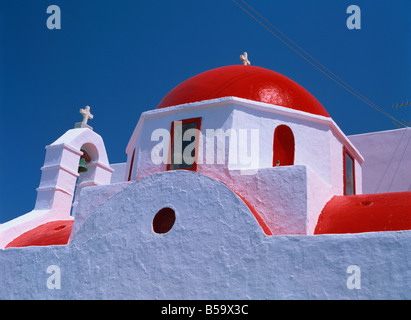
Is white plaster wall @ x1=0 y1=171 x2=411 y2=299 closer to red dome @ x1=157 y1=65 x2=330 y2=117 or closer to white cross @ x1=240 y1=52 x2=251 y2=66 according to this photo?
red dome @ x1=157 y1=65 x2=330 y2=117

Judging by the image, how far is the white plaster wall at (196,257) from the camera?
195 inches

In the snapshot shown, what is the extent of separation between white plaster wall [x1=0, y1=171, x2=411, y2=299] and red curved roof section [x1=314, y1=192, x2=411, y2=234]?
555 millimetres

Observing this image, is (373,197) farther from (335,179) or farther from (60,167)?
(60,167)

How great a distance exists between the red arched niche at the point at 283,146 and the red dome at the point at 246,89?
1.51 ft

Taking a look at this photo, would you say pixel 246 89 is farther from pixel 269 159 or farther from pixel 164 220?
pixel 164 220

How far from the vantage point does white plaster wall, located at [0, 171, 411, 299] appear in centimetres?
496

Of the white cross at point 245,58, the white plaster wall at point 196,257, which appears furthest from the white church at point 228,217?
the white cross at point 245,58

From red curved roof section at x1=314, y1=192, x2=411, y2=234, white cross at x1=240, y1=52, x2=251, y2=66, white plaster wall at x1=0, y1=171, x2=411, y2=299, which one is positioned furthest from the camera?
white cross at x1=240, y1=52, x2=251, y2=66

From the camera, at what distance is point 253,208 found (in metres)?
6.29

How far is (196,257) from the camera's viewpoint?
18.9 feet

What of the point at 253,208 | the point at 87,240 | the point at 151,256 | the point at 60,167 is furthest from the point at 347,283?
the point at 60,167
